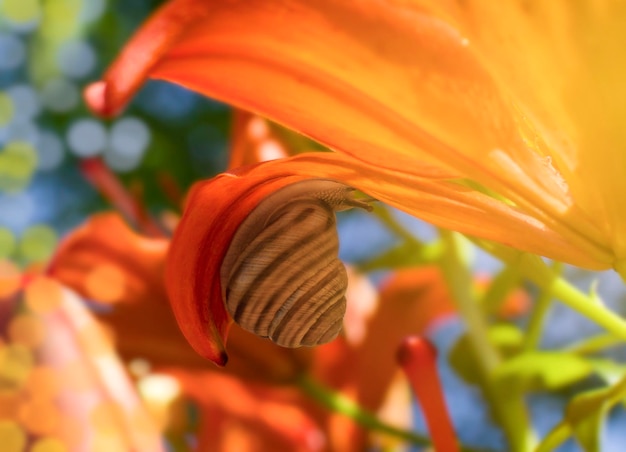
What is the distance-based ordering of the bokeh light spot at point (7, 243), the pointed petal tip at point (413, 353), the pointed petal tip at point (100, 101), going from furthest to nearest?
the bokeh light spot at point (7, 243) → the pointed petal tip at point (413, 353) → the pointed petal tip at point (100, 101)

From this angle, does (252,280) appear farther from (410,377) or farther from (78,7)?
(78,7)

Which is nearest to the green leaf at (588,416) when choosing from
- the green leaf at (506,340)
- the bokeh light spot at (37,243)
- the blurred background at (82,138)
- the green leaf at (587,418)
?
Result: the green leaf at (587,418)

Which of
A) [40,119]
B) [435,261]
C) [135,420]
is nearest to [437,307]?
[435,261]

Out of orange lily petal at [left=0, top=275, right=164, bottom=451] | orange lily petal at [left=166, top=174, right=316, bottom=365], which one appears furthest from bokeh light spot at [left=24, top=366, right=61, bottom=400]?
orange lily petal at [left=166, top=174, right=316, bottom=365]

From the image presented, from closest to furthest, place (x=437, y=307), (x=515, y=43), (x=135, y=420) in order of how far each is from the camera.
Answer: (x=515, y=43) → (x=135, y=420) → (x=437, y=307)

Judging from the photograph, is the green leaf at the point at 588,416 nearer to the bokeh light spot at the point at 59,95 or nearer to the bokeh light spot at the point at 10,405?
the bokeh light spot at the point at 10,405

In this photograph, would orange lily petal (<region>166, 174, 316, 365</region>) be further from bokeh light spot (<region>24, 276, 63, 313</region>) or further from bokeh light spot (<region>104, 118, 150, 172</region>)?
bokeh light spot (<region>104, 118, 150, 172</region>)
